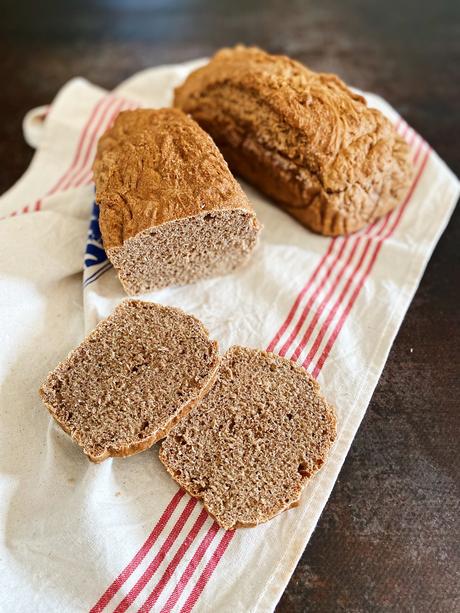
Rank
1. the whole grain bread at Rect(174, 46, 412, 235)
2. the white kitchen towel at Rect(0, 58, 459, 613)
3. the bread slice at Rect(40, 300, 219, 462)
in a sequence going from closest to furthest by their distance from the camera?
the white kitchen towel at Rect(0, 58, 459, 613)
the bread slice at Rect(40, 300, 219, 462)
the whole grain bread at Rect(174, 46, 412, 235)

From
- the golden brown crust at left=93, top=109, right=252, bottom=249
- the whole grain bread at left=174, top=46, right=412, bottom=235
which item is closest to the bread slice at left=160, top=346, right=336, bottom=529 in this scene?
the golden brown crust at left=93, top=109, right=252, bottom=249

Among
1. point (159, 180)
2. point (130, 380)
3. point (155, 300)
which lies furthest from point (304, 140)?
point (130, 380)

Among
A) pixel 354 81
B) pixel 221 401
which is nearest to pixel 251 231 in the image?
pixel 221 401

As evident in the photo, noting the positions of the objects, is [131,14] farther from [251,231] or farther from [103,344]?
[103,344]

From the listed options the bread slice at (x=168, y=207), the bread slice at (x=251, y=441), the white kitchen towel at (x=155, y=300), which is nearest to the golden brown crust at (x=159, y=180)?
the bread slice at (x=168, y=207)

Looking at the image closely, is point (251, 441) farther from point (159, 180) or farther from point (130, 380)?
point (159, 180)

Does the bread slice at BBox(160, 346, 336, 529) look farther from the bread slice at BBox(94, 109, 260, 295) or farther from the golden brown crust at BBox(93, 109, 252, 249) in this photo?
the golden brown crust at BBox(93, 109, 252, 249)
